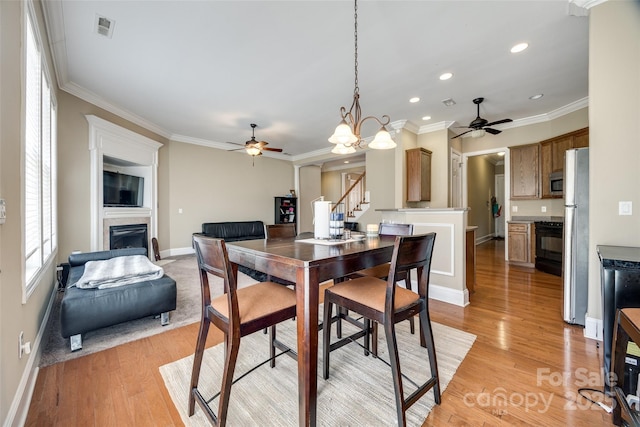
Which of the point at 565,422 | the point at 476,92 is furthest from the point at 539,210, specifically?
the point at 565,422

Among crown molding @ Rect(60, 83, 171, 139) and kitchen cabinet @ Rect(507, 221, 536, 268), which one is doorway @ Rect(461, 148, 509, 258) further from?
crown molding @ Rect(60, 83, 171, 139)

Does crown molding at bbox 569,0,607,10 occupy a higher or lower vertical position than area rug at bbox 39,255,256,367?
higher

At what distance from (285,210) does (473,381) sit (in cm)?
676

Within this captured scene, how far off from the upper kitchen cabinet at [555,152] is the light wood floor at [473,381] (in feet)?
10.4

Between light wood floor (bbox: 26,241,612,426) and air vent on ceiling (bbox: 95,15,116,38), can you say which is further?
air vent on ceiling (bbox: 95,15,116,38)

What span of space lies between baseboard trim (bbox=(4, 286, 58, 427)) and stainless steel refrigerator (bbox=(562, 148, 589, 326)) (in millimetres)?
4068

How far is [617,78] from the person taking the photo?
2.03 m

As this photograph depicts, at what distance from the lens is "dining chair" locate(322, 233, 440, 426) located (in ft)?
3.99

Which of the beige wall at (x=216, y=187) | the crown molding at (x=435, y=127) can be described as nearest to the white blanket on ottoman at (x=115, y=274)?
the beige wall at (x=216, y=187)

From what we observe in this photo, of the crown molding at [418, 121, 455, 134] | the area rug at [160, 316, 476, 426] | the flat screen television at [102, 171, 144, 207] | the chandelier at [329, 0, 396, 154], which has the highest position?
the crown molding at [418, 121, 455, 134]

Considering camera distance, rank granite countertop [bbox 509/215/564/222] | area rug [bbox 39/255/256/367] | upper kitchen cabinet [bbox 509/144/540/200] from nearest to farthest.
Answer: area rug [bbox 39/255/256/367] < granite countertop [bbox 509/215/564/222] < upper kitchen cabinet [bbox 509/144/540/200]

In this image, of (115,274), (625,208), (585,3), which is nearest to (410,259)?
(625,208)

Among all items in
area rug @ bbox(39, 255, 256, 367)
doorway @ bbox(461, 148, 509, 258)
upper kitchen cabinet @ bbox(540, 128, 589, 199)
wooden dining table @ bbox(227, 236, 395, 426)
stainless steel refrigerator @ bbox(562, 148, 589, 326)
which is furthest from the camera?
doorway @ bbox(461, 148, 509, 258)

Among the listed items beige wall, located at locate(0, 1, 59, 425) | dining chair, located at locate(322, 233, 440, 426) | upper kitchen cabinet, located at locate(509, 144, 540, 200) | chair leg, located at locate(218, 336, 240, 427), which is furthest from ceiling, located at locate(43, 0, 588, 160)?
chair leg, located at locate(218, 336, 240, 427)
